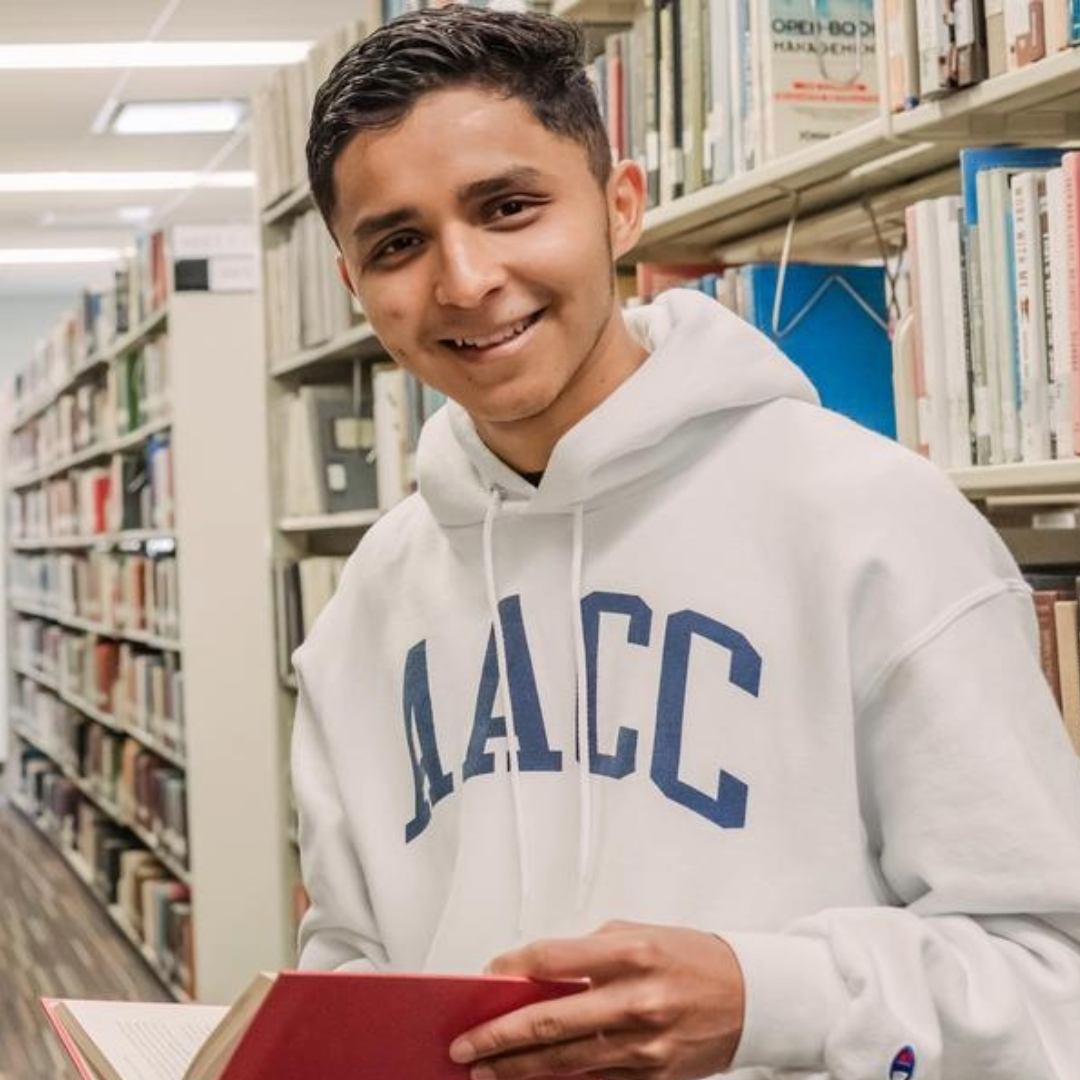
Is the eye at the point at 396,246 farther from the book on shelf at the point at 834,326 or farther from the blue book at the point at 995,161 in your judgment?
the book on shelf at the point at 834,326

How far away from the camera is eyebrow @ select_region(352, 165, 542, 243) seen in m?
1.21

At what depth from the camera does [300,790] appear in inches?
57.7

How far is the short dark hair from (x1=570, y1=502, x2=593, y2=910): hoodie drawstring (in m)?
0.27

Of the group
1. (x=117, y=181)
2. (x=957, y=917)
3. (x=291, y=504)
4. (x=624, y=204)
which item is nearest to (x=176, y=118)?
(x=117, y=181)

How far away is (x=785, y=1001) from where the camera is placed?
3.34 ft

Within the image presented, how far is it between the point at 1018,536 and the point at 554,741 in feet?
2.91

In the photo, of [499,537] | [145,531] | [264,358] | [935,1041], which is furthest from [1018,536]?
[145,531]

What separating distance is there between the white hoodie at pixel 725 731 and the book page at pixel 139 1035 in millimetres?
175

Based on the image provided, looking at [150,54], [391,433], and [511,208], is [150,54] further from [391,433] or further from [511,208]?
[511,208]

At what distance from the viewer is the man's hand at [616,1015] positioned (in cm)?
95

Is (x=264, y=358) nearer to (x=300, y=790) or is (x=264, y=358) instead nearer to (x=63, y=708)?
(x=300, y=790)

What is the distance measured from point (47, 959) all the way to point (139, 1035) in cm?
499

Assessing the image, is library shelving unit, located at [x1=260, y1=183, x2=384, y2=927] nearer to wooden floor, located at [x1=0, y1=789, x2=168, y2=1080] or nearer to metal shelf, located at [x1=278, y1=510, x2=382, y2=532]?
metal shelf, located at [x1=278, y1=510, x2=382, y2=532]

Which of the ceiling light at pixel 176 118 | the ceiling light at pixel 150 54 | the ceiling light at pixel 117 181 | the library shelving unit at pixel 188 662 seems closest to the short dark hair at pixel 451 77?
the library shelving unit at pixel 188 662
